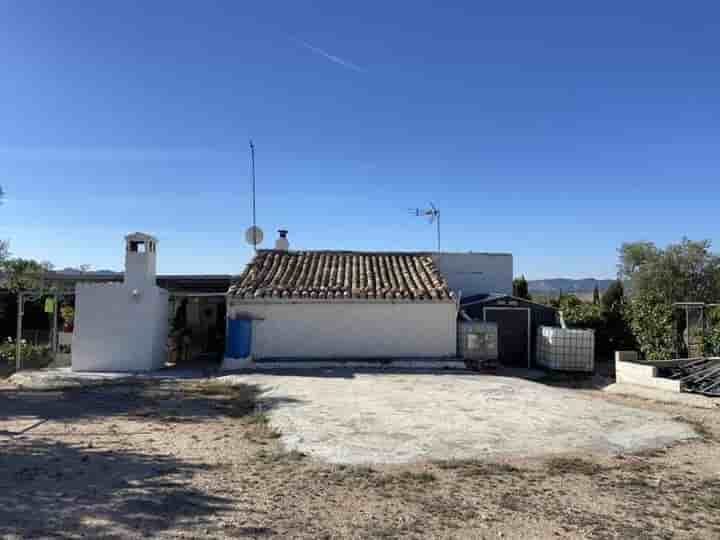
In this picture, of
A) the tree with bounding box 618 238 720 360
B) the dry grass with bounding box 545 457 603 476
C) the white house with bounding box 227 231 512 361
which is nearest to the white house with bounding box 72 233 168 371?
the white house with bounding box 227 231 512 361

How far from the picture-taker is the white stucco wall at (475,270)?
22203mm

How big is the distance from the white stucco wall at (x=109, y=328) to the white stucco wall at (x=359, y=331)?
118 inches

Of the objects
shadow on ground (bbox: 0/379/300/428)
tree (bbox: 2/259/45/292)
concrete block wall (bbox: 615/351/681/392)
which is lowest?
shadow on ground (bbox: 0/379/300/428)

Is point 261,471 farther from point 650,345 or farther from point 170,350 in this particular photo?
point 650,345

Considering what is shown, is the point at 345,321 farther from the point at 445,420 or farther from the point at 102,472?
the point at 102,472

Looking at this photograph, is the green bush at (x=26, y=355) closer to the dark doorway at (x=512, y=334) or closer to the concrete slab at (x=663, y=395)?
the dark doorway at (x=512, y=334)

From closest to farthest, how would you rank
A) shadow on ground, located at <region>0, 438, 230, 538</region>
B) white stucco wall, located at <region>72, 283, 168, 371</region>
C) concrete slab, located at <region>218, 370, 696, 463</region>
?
shadow on ground, located at <region>0, 438, 230, 538</region>, concrete slab, located at <region>218, 370, 696, 463</region>, white stucco wall, located at <region>72, 283, 168, 371</region>

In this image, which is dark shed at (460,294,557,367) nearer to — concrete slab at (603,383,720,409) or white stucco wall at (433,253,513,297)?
white stucco wall at (433,253,513,297)

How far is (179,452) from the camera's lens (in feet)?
26.2

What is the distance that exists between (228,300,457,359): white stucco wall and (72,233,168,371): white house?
2.85m

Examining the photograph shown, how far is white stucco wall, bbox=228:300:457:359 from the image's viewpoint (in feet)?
58.1

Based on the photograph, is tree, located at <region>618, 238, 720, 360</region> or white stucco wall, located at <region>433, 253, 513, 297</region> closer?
white stucco wall, located at <region>433, 253, 513, 297</region>

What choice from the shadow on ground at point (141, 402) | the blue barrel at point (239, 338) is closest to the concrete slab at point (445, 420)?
the shadow on ground at point (141, 402)

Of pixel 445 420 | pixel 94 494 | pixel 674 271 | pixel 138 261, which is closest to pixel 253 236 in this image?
pixel 138 261
